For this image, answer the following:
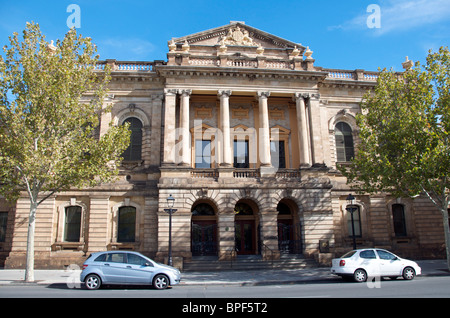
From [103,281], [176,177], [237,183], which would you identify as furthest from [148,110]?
[103,281]

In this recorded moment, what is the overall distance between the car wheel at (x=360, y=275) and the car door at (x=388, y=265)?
77cm

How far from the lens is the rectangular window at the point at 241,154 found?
81.8ft

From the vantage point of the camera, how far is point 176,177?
2184cm

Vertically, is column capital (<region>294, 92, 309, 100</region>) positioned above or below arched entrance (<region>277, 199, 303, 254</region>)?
above

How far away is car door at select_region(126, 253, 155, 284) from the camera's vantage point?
1279 centimetres

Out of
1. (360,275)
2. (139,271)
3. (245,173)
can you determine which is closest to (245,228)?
(245,173)

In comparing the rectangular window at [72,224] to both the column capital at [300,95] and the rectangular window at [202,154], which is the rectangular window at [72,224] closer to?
the rectangular window at [202,154]

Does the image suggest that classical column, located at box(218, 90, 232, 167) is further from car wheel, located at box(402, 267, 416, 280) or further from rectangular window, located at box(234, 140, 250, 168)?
car wheel, located at box(402, 267, 416, 280)

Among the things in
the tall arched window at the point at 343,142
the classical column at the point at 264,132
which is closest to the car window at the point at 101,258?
the classical column at the point at 264,132

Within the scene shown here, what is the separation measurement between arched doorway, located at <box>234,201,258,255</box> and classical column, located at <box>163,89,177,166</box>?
5938 millimetres

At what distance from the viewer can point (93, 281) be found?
12.7m

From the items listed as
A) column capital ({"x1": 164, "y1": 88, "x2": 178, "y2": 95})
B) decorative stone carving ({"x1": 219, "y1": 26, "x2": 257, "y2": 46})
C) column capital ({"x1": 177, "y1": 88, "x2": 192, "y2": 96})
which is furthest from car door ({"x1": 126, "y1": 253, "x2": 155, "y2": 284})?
decorative stone carving ({"x1": 219, "y1": 26, "x2": 257, "y2": 46})

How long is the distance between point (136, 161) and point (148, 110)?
3.94 m
